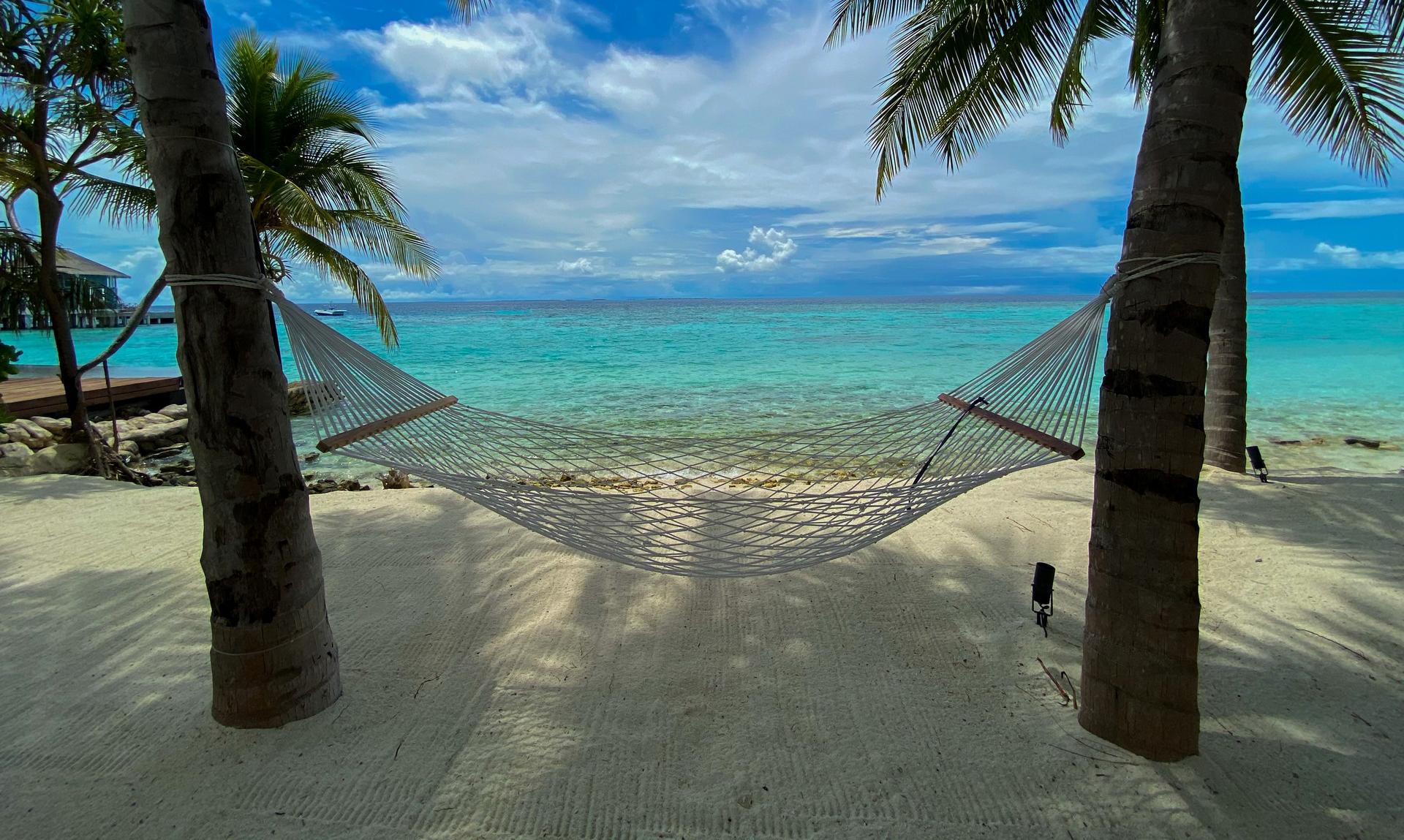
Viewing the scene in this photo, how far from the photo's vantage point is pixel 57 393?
6262 mm

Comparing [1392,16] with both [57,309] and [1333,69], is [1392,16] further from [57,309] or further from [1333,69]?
[57,309]

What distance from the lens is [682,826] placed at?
1.24 meters

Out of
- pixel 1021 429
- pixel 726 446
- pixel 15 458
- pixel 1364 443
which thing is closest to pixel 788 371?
pixel 1364 443

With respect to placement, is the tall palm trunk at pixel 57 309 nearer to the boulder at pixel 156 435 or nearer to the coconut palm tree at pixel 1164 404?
the boulder at pixel 156 435

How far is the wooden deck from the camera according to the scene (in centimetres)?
572

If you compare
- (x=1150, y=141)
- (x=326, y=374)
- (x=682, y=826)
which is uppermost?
(x=1150, y=141)

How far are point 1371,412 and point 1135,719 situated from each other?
7524mm

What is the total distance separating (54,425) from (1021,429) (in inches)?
244

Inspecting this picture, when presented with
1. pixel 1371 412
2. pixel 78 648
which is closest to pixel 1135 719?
pixel 78 648

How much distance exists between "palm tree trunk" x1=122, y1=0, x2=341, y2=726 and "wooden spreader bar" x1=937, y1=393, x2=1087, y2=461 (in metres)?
1.52

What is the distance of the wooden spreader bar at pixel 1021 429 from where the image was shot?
1.52 meters

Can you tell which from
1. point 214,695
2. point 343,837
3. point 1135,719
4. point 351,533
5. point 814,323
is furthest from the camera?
point 814,323

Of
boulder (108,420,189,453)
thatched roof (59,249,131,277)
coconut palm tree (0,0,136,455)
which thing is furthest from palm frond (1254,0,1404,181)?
thatched roof (59,249,131,277)

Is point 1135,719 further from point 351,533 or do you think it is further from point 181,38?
point 351,533
